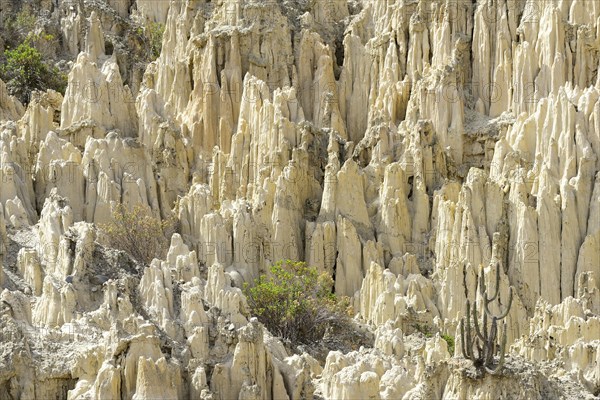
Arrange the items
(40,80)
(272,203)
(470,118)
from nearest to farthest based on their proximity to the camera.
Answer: (272,203)
(470,118)
(40,80)

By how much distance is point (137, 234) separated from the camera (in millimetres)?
58188

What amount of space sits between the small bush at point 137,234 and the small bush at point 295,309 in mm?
3342

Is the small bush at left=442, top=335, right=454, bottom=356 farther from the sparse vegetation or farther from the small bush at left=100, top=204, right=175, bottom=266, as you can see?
the small bush at left=100, top=204, right=175, bottom=266

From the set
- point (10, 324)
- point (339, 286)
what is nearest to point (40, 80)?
point (339, 286)

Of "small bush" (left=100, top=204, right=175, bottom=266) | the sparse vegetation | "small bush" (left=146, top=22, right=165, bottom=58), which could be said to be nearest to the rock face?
the sparse vegetation

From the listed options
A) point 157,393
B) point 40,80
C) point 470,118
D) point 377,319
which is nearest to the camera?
point 157,393

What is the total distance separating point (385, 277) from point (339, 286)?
242 centimetres

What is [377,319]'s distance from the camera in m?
57.6

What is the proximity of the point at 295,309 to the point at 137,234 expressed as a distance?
19.1 feet

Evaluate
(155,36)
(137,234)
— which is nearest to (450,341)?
(137,234)

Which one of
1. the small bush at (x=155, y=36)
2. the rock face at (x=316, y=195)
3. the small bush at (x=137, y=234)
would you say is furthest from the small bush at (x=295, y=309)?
the small bush at (x=155, y=36)

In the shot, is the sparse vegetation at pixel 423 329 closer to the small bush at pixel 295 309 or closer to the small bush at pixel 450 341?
the small bush at pixel 450 341

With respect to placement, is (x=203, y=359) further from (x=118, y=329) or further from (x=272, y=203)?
(x=272, y=203)

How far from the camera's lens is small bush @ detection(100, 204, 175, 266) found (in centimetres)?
5800
